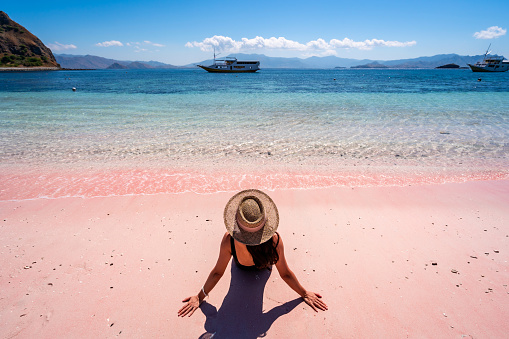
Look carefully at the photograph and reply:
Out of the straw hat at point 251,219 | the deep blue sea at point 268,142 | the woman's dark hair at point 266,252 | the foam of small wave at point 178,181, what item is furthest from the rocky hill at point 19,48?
the woman's dark hair at point 266,252

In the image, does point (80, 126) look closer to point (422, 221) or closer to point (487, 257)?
point (422, 221)

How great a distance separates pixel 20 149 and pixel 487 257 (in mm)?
13961

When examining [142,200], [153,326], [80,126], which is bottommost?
[153,326]

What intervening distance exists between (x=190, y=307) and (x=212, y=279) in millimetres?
476

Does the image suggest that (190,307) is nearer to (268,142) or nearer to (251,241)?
(251,241)

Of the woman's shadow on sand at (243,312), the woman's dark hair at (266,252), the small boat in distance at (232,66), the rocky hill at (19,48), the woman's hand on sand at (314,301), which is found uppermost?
the rocky hill at (19,48)

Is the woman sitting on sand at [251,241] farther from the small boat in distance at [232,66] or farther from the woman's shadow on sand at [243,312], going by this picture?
the small boat in distance at [232,66]

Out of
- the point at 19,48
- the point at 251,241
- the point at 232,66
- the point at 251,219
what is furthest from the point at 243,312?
the point at 19,48

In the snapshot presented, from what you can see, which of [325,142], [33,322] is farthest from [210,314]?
[325,142]

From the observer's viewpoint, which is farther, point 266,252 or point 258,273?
point 258,273

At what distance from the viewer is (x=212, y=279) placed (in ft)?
10.5

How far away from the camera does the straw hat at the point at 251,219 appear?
2564 millimetres

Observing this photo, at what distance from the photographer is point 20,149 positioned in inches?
391

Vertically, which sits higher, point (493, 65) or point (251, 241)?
point (493, 65)
